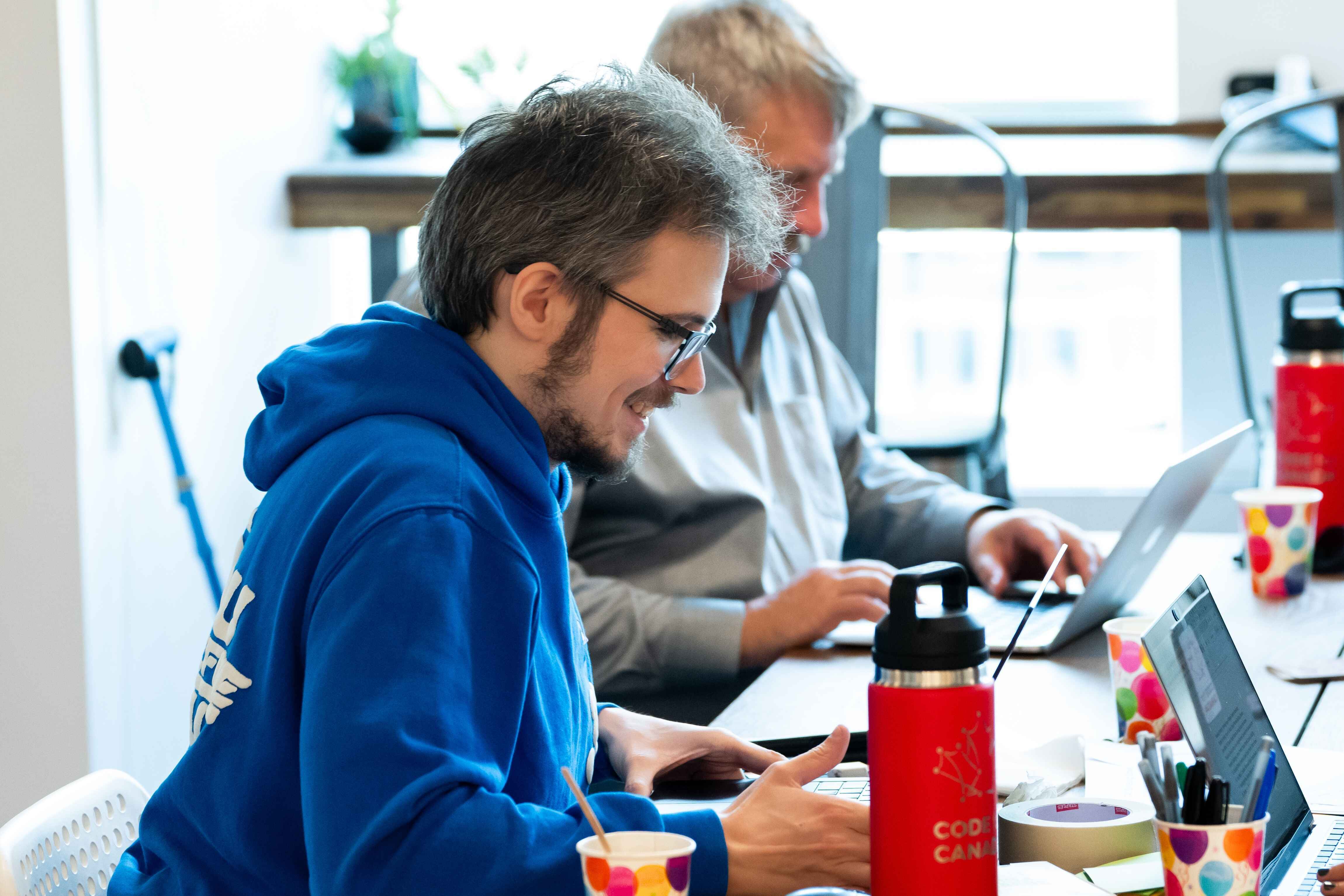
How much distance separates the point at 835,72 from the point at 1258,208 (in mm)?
1308

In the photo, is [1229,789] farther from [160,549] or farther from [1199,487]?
[160,549]

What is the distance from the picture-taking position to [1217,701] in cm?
86

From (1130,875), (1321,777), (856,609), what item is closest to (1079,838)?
(1130,875)

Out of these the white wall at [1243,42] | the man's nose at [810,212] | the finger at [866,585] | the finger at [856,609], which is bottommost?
the finger at [856,609]

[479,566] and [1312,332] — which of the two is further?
[1312,332]

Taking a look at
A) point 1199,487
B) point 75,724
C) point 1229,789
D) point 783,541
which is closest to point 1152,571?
point 1199,487

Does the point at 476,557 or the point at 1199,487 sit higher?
the point at 476,557

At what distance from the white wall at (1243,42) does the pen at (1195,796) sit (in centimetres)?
305

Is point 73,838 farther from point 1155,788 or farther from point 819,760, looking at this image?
point 1155,788

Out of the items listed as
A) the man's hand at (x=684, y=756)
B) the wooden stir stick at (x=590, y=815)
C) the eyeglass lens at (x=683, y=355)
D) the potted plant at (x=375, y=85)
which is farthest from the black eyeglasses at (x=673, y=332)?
the potted plant at (x=375, y=85)

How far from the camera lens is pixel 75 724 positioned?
222cm

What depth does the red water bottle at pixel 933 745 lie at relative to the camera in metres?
0.69

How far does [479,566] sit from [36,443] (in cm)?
160

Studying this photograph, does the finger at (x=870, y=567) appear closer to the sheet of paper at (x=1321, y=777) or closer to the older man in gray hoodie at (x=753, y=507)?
the older man in gray hoodie at (x=753, y=507)
